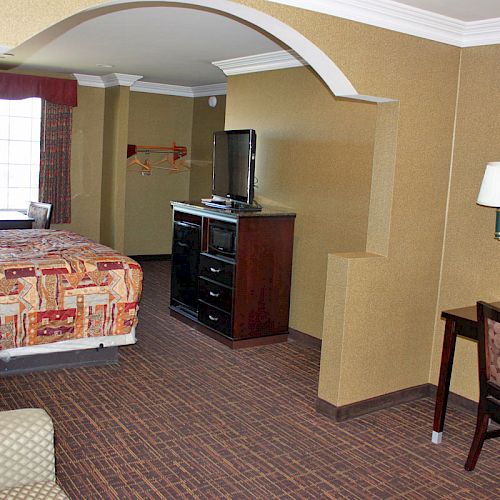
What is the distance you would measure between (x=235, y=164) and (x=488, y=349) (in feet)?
9.15

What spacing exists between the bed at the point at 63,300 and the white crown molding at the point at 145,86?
11.2 ft

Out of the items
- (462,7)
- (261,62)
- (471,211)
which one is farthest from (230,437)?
(261,62)

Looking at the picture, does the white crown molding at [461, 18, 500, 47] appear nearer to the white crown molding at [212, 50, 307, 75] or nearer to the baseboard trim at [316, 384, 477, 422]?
the white crown molding at [212, 50, 307, 75]

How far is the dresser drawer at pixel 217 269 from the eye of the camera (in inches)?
194

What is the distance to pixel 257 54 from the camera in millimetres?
5262

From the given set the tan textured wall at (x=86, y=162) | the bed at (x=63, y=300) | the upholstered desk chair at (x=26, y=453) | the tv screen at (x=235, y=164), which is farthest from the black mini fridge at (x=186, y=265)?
the upholstered desk chair at (x=26, y=453)

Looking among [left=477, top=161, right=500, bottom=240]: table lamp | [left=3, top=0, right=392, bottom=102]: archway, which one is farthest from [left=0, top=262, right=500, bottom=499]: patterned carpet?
[left=3, top=0, right=392, bottom=102]: archway

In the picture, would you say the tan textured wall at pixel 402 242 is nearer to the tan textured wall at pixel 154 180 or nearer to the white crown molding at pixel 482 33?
the white crown molding at pixel 482 33

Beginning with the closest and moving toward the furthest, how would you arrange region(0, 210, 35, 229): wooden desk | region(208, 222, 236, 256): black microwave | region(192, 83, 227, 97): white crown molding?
region(208, 222, 236, 256): black microwave → region(0, 210, 35, 229): wooden desk → region(192, 83, 227, 97): white crown molding

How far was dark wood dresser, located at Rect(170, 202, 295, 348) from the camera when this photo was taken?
16.0 feet

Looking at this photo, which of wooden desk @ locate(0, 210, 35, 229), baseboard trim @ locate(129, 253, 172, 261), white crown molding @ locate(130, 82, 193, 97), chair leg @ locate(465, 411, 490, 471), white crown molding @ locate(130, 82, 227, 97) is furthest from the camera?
baseboard trim @ locate(129, 253, 172, 261)

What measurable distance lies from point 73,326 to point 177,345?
1038 mm

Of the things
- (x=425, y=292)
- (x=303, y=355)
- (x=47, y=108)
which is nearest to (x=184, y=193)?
(x=47, y=108)

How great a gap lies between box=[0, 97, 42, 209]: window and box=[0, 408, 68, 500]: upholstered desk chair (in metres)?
5.94
